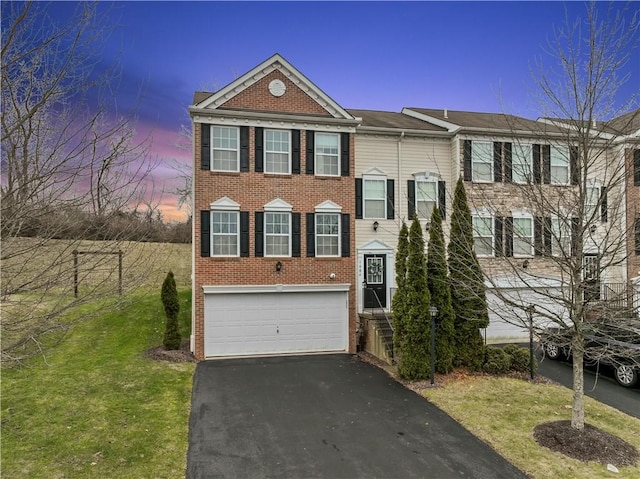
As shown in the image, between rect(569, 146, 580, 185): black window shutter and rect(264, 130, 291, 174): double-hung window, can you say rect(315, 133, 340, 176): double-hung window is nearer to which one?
rect(264, 130, 291, 174): double-hung window

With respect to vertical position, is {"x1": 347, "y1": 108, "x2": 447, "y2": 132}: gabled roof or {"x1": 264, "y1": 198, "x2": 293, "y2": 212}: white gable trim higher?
{"x1": 347, "y1": 108, "x2": 447, "y2": 132}: gabled roof

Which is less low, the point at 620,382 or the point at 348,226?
the point at 348,226

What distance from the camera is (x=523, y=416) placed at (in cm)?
837

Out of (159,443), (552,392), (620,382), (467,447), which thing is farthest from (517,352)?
(159,443)

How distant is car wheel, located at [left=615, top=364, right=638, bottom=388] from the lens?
1012cm

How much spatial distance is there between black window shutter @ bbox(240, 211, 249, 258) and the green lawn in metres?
3.87

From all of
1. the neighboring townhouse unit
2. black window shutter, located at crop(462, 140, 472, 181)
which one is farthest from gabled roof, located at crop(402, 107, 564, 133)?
black window shutter, located at crop(462, 140, 472, 181)

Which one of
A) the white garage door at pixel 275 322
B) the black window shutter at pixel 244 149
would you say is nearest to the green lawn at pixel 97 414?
the white garage door at pixel 275 322

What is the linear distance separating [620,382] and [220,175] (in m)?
13.1

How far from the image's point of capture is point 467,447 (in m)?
A: 7.06

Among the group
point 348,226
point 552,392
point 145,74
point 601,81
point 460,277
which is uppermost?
point 601,81

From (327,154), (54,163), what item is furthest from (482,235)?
(54,163)

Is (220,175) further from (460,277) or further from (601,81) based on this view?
(601,81)

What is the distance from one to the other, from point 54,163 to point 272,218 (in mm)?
10270
